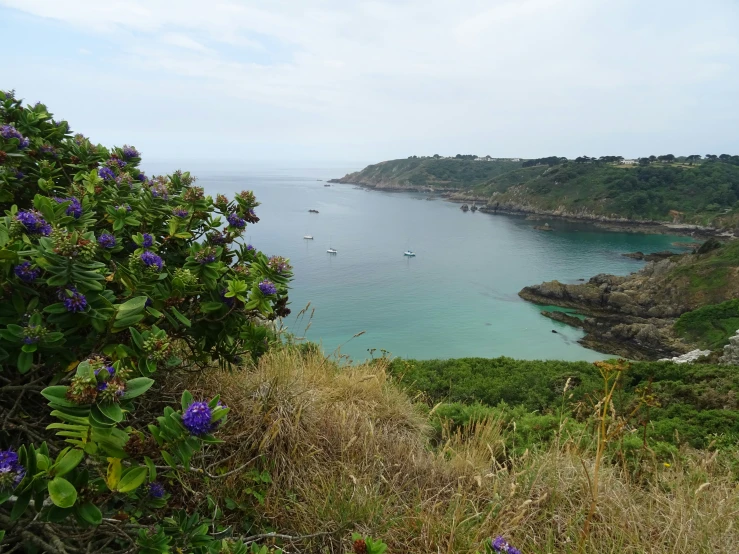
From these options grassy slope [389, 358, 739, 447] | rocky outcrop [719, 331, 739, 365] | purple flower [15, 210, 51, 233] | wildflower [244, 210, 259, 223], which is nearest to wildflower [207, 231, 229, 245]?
wildflower [244, 210, 259, 223]

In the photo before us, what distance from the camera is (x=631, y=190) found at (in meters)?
76.1

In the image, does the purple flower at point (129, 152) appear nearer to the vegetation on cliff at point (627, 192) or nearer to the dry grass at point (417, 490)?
the dry grass at point (417, 490)

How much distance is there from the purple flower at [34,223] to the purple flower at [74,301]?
442 mm

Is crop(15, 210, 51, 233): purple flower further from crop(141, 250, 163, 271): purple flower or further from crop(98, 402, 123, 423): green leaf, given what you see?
crop(98, 402, 123, 423): green leaf

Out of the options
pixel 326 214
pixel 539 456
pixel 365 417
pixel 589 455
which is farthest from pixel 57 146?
pixel 326 214

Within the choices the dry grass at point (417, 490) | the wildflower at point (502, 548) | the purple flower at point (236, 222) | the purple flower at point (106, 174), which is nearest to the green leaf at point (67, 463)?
the dry grass at point (417, 490)

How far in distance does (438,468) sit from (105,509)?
2059 mm

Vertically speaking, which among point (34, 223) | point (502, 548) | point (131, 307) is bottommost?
point (502, 548)

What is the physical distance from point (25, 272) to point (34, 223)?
0.31m

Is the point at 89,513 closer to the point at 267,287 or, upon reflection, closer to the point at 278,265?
the point at 267,287

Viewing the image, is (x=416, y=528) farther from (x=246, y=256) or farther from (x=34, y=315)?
(x=34, y=315)

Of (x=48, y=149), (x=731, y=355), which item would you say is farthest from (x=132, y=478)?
(x=731, y=355)

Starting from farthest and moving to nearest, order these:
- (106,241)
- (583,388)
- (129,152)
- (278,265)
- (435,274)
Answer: (435,274)
(583,388)
(129,152)
(278,265)
(106,241)

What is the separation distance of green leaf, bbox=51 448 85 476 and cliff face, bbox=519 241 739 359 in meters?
27.4
